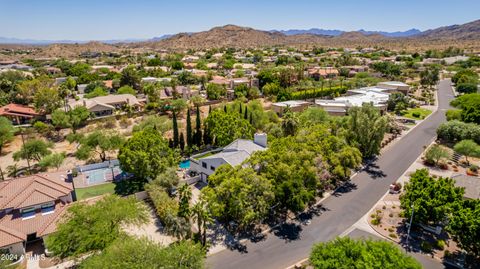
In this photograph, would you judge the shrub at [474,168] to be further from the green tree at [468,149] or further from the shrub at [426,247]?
the shrub at [426,247]

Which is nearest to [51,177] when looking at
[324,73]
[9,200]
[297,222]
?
[9,200]

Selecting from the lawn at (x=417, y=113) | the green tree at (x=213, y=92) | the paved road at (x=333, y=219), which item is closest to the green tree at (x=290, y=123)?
the paved road at (x=333, y=219)

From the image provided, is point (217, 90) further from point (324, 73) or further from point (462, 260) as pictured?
point (462, 260)

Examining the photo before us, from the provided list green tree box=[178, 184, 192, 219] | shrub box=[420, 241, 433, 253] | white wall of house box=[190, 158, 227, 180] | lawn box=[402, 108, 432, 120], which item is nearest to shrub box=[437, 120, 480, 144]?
lawn box=[402, 108, 432, 120]

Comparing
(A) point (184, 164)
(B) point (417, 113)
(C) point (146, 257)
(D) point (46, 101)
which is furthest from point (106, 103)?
(B) point (417, 113)

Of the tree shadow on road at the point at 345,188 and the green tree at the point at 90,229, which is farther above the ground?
the green tree at the point at 90,229

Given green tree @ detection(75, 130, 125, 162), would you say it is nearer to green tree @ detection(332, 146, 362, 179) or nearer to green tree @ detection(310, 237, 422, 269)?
green tree @ detection(332, 146, 362, 179)
